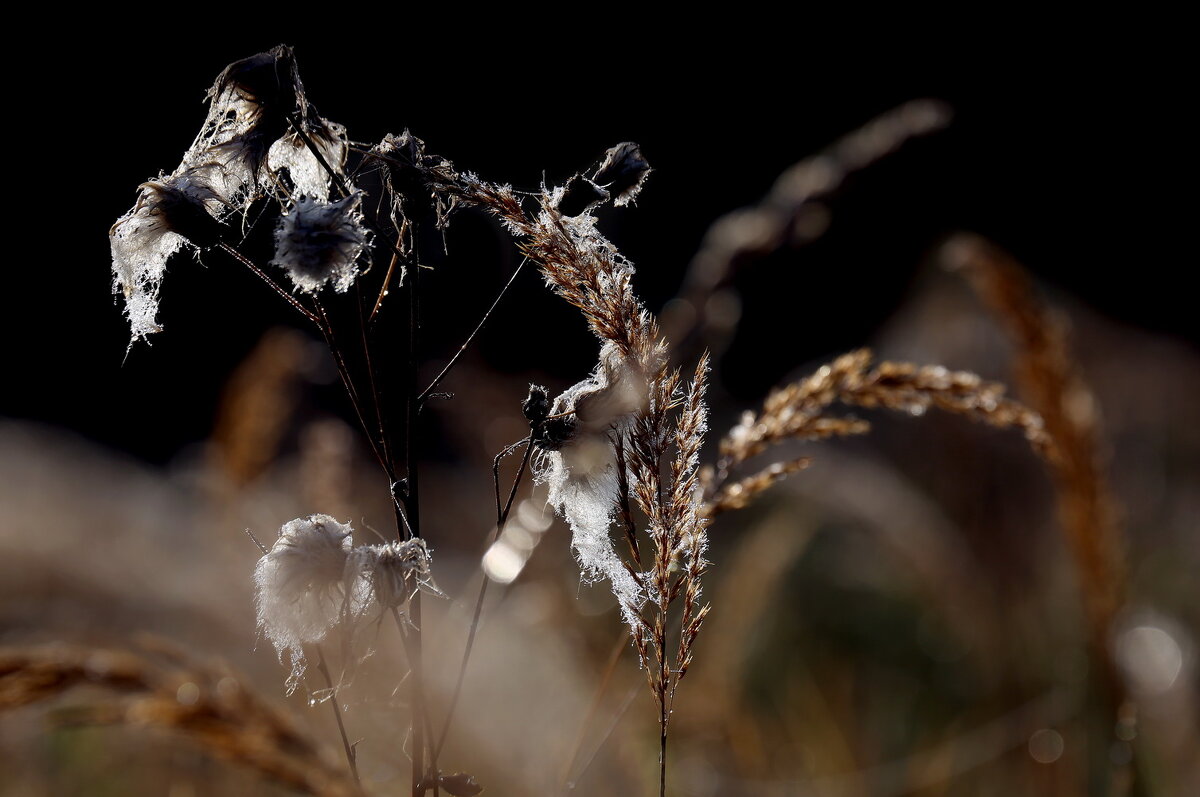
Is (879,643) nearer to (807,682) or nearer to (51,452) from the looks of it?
(807,682)

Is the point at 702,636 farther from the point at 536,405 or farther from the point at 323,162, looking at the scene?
the point at 323,162

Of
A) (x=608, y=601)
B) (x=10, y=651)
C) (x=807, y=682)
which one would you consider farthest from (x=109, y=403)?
(x=10, y=651)

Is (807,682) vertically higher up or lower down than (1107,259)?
lower down

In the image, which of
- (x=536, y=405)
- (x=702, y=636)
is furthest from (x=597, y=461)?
(x=702, y=636)

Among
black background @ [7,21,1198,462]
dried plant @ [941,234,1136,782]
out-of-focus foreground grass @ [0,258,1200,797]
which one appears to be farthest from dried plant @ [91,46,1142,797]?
black background @ [7,21,1198,462]

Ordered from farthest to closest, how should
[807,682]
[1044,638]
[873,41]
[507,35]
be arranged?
1. [873,41]
2. [507,35]
3. [1044,638]
4. [807,682]

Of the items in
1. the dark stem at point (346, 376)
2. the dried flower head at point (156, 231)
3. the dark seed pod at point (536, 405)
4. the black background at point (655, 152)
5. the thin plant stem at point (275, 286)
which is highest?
the black background at point (655, 152)

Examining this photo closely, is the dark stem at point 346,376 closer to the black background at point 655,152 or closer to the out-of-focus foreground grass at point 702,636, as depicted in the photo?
the out-of-focus foreground grass at point 702,636

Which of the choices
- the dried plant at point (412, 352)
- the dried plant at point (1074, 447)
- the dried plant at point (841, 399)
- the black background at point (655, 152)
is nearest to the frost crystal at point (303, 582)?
the dried plant at point (412, 352)
